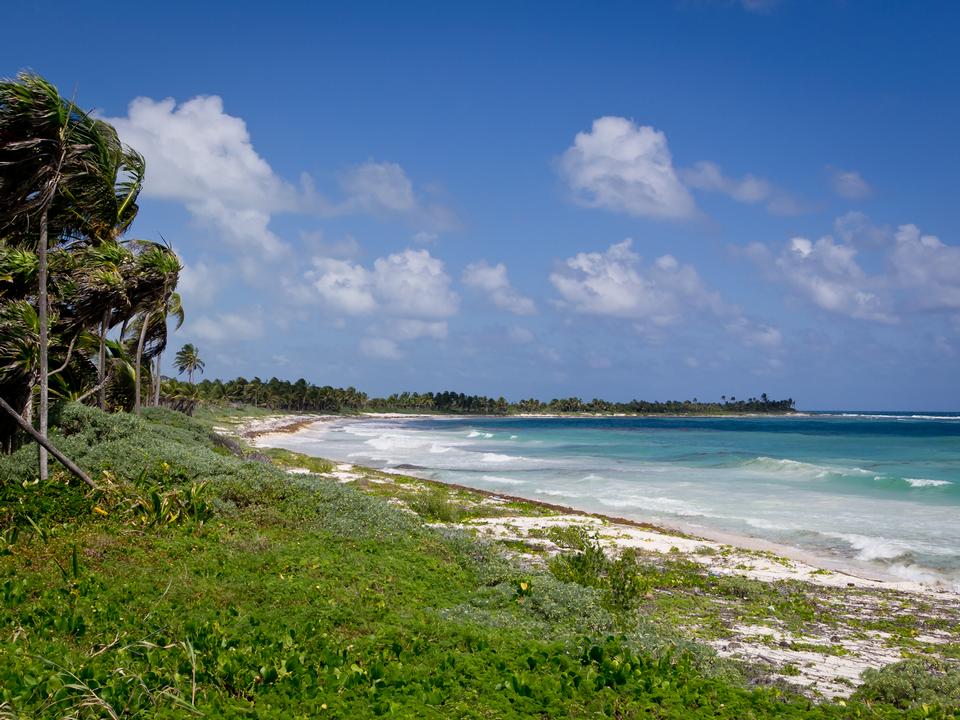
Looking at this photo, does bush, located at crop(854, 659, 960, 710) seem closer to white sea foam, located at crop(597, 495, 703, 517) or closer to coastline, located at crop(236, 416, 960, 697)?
coastline, located at crop(236, 416, 960, 697)

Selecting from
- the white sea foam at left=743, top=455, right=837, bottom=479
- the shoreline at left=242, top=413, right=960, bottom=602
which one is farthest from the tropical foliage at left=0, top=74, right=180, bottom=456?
the white sea foam at left=743, top=455, right=837, bottom=479

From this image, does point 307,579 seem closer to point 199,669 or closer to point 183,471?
point 199,669

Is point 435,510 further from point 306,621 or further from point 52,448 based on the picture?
point 306,621

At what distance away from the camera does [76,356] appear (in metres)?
21.6

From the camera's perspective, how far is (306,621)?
9.18 meters

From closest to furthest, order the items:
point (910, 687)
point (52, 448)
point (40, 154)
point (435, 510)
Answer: point (910, 687) → point (52, 448) → point (40, 154) → point (435, 510)

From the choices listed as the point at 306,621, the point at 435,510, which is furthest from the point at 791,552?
the point at 306,621

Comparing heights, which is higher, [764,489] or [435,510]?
[435,510]

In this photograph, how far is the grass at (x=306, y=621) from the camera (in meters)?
6.98

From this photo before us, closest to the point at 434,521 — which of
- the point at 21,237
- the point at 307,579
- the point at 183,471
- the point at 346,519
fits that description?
the point at 346,519

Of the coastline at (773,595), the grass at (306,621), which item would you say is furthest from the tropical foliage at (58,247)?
the coastline at (773,595)

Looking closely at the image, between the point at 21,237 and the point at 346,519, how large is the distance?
33.1ft

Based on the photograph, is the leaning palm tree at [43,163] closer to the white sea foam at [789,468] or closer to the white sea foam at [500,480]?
the white sea foam at [500,480]

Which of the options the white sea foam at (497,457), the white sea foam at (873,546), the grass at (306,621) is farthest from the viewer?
the white sea foam at (497,457)
